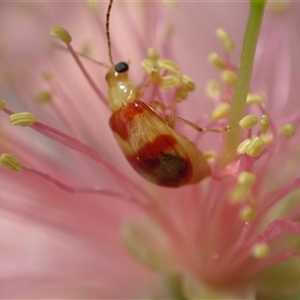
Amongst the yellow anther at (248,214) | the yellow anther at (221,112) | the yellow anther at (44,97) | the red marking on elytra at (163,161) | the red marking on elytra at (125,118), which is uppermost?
the yellow anther at (44,97)

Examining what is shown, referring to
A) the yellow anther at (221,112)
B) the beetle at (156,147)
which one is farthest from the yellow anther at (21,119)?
the yellow anther at (221,112)

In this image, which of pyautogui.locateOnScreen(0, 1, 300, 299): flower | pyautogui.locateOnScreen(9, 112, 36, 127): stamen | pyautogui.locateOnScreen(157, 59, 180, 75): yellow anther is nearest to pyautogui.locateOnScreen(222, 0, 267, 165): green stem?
pyautogui.locateOnScreen(0, 1, 300, 299): flower

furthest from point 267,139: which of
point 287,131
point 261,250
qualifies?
point 261,250

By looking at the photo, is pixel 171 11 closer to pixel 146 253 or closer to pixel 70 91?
pixel 70 91

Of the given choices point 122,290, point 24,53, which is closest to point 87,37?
point 24,53

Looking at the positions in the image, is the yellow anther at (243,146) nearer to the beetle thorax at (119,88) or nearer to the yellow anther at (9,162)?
the beetle thorax at (119,88)

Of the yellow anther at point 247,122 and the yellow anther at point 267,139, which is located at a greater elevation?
the yellow anther at point 267,139
